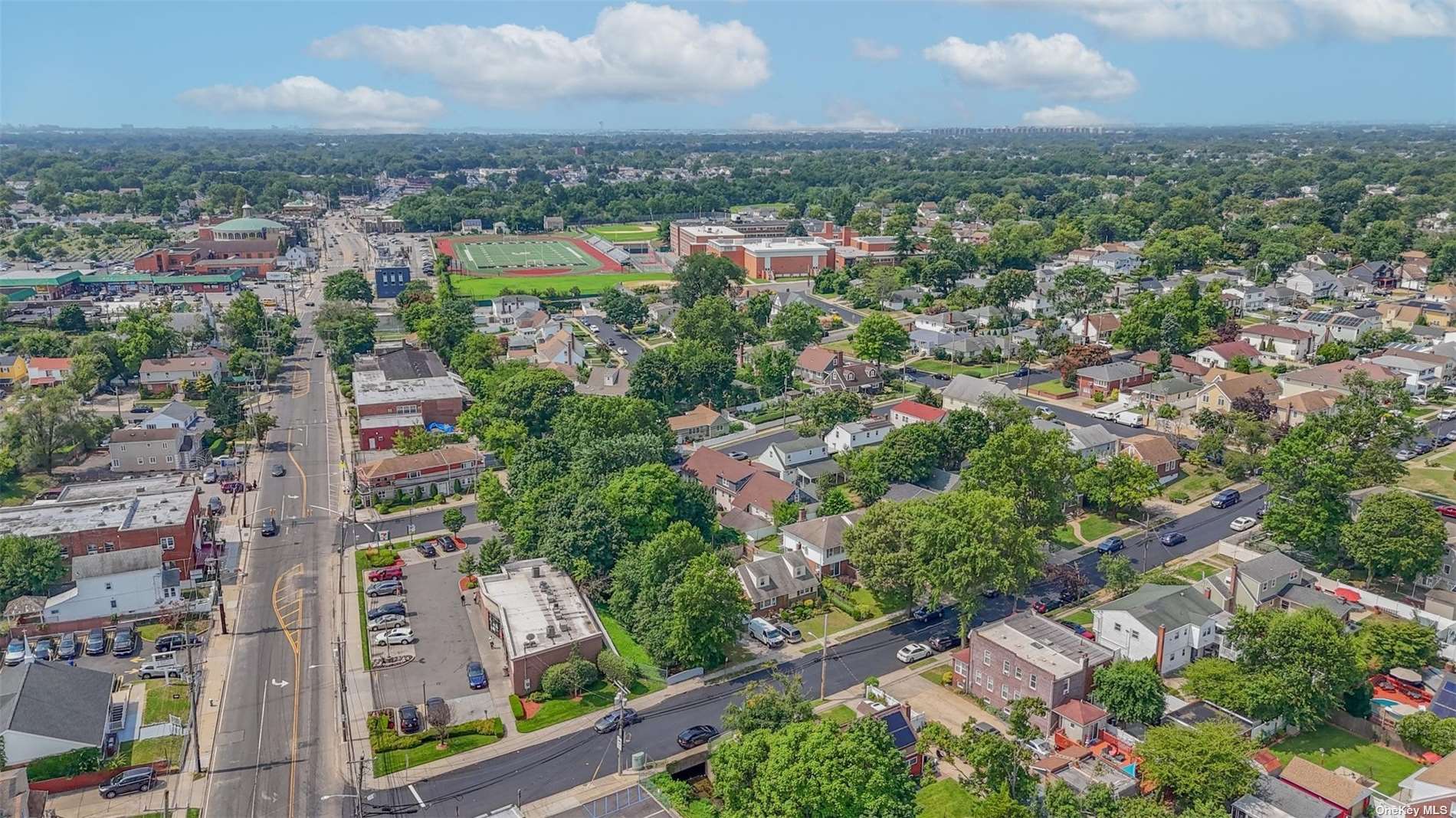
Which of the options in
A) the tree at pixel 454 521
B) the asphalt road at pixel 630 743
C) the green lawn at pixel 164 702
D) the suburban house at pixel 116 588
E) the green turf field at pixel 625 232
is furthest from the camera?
the green turf field at pixel 625 232

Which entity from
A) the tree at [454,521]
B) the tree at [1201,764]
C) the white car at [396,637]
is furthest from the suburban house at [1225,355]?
the white car at [396,637]

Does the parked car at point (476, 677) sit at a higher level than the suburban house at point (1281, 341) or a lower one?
lower

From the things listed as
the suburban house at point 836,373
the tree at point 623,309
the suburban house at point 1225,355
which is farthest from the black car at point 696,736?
the tree at point 623,309

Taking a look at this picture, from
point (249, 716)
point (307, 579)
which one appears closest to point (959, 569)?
point (249, 716)

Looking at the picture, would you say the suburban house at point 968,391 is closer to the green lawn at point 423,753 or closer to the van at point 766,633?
the van at point 766,633

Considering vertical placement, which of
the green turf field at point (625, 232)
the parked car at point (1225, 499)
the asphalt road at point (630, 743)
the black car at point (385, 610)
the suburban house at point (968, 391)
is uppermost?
the green turf field at point (625, 232)

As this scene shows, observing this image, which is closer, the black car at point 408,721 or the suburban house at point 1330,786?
the suburban house at point 1330,786

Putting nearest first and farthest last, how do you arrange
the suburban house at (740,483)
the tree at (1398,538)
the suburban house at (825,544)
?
the tree at (1398,538), the suburban house at (825,544), the suburban house at (740,483)
